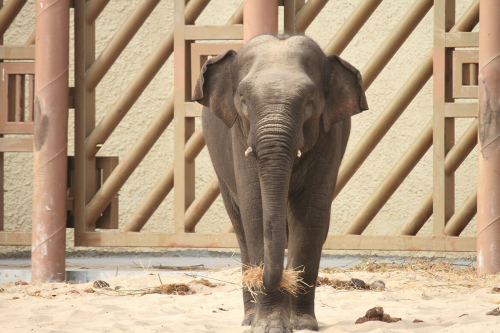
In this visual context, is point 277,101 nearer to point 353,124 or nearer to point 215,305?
point 215,305

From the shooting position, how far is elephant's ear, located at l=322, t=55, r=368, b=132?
2.98 meters

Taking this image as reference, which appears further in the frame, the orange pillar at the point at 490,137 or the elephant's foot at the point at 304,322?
the orange pillar at the point at 490,137

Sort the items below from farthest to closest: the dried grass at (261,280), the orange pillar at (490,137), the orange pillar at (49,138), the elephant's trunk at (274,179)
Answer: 1. the orange pillar at (49,138)
2. the orange pillar at (490,137)
3. the dried grass at (261,280)
4. the elephant's trunk at (274,179)

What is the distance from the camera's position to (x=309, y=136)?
287 centimetres

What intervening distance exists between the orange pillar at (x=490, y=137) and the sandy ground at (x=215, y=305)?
28cm

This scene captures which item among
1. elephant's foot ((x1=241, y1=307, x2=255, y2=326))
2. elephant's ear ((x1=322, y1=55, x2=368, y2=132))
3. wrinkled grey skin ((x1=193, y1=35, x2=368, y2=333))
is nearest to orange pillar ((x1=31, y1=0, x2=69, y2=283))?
wrinkled grey skin ((x1=193, y1=35, x2=368, y2=333))

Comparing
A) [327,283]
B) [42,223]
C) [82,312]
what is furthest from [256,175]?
[42,223]

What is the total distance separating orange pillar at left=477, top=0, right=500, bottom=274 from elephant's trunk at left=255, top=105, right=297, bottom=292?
2.47 m

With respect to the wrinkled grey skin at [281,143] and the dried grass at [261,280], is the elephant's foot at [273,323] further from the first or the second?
the dried grass at [261,280]

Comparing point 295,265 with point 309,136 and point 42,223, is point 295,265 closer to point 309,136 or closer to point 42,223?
point 309,136

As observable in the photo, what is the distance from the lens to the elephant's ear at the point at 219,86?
305cm

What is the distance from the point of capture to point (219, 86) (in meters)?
3.09

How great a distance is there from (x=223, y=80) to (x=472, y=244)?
2730 mm

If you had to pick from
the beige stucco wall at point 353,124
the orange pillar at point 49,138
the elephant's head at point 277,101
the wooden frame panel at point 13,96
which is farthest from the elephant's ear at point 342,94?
the beige stucco wall at point 353,124
